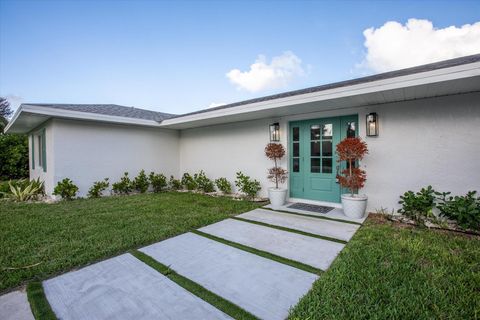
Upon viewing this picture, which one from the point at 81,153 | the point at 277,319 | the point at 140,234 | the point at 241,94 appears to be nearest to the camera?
the point at 277,319

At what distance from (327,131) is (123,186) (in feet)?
22.2

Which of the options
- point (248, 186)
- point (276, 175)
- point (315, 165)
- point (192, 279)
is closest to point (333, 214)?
point (315, 165)

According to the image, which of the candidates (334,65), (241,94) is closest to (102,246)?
(334,65)

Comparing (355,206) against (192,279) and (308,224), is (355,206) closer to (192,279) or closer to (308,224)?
(308,224)

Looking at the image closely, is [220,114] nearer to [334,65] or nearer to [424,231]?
[424,231]

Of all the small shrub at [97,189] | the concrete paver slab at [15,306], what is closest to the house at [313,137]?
the small shrub at [97,189]

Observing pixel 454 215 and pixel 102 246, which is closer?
pixel 102 246

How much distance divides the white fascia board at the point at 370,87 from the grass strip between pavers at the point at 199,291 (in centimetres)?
408

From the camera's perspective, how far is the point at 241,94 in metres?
14.3

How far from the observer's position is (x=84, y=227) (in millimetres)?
4008

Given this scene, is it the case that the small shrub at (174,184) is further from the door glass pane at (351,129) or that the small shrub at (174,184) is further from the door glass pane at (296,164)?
the door glass pane at (351,129)

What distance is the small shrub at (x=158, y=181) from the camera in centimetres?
803

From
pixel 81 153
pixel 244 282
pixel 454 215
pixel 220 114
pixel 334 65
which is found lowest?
pixel 244 282

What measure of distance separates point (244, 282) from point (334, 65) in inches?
363
